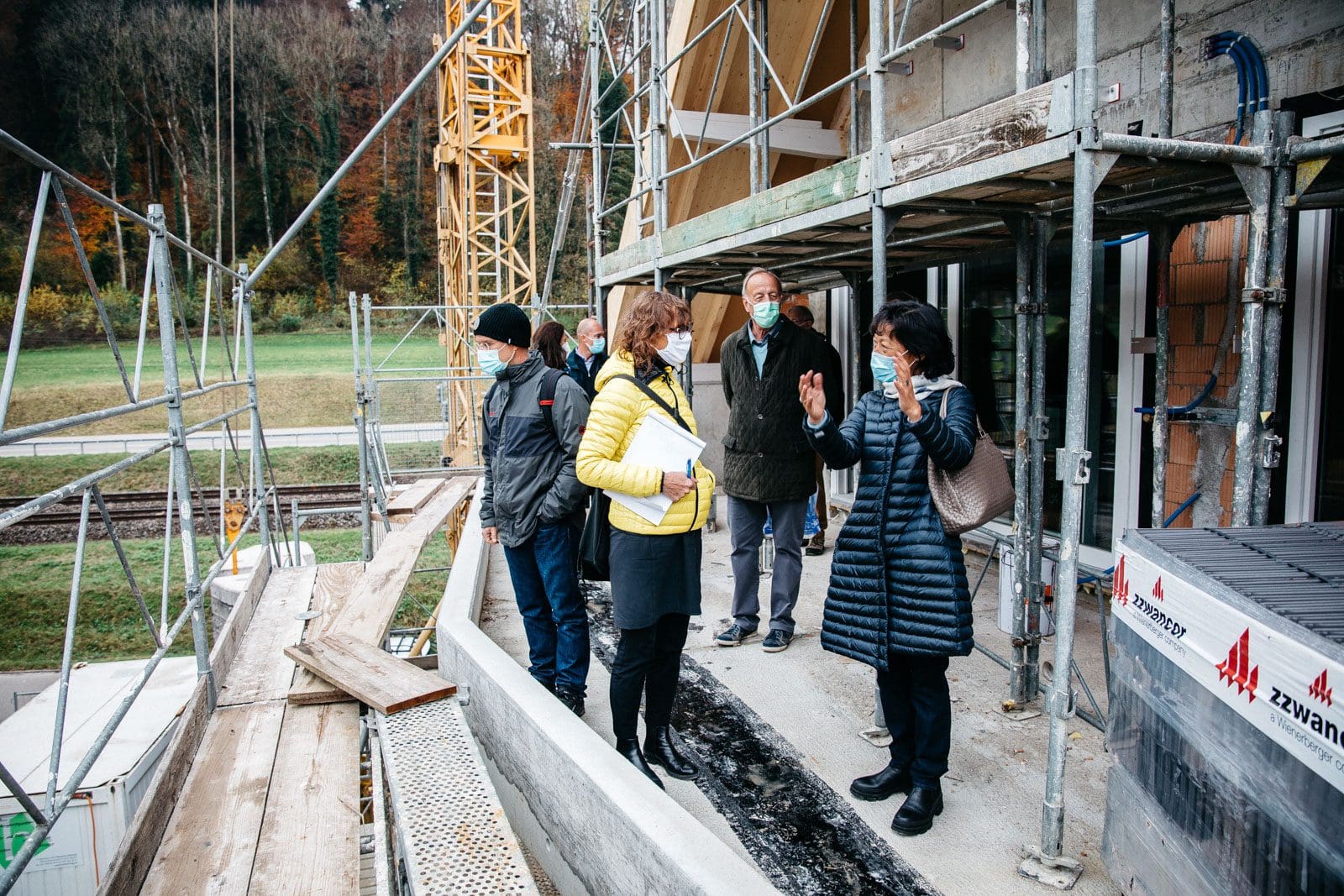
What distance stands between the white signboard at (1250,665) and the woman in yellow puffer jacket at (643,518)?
151 centimetres

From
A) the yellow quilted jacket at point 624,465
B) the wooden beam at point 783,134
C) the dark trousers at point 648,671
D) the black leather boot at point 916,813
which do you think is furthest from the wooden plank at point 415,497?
the black leather boot at point 916,813

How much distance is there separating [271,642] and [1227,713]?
15.6 feet

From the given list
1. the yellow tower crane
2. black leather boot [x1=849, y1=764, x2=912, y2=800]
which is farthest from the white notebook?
the yellow tower crane

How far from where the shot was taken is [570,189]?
1309 cm

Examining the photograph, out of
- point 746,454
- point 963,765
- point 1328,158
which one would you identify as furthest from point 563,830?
point 1328,158

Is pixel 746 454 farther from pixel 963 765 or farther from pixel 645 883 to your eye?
pixel 645 883

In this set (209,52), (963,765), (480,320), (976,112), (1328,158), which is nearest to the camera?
(1328,158)

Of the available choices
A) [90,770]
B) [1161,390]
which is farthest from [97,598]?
[1161,390]

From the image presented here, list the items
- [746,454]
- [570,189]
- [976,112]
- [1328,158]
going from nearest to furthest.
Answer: [1328,158], [976,112], [746,454], [570,189]

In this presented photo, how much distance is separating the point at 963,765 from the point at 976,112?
2511mm

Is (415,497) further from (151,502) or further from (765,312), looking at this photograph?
(151,502)

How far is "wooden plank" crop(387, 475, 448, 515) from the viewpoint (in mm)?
9016

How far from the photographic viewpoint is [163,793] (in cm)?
301

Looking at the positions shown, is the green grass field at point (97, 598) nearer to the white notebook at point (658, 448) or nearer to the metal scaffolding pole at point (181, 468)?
the metal scaffolding pole at point (181, 468)
